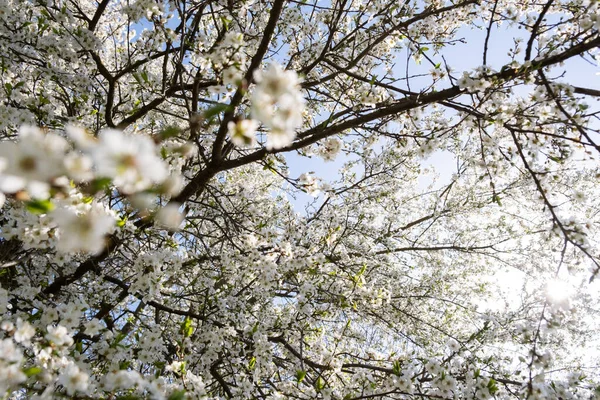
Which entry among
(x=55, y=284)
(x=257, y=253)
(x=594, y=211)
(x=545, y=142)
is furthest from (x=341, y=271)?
(x=594, y=211)

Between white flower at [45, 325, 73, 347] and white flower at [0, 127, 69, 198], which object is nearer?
white flower at [0, 127, 69, 198]

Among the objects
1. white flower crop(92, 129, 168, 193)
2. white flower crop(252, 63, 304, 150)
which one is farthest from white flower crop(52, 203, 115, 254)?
white flower crop(252, 63, 304, 150)

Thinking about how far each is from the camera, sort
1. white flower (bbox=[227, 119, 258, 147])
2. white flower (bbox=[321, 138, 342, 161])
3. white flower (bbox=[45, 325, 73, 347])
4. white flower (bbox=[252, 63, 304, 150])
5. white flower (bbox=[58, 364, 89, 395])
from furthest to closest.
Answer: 1. white flower (bbox=[321, 138, 342, 161])
2. white flower (bbox=[45, 325, 73, 347])
3. white flower (bbox=[58, 364, 89, 395])
4. white flower (bbox=[227, 119, 258, 147])
5. white flower (bbox=[252, 63, 304, 150])

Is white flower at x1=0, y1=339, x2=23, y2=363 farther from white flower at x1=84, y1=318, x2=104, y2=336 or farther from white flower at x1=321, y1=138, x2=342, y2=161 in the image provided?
white flower at x1=321, y1=138, x2=342, y2=161

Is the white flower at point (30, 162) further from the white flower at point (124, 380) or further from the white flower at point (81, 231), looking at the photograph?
the white flower at point (124, 380)

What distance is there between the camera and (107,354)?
275cm

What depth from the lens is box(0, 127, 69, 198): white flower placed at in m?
0.81

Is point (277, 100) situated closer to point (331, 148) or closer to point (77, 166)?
point (77, 166)

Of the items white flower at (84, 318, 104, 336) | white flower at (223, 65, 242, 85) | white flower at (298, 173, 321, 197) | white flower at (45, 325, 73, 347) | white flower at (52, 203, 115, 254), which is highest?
white flower at (298, 173, 321, 197)

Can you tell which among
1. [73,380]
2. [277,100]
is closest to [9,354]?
[73,380]

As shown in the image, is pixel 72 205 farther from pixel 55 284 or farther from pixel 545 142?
pixel 545 142

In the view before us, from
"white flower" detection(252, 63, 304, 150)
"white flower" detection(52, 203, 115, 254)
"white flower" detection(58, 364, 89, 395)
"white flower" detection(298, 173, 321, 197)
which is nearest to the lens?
"white flower" detection(52, 203, 115, 254)

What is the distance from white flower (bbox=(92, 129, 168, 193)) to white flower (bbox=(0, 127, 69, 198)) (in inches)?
4.5

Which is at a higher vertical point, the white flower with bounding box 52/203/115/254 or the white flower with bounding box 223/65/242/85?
the white flower with bounding box 223/65/242/85
